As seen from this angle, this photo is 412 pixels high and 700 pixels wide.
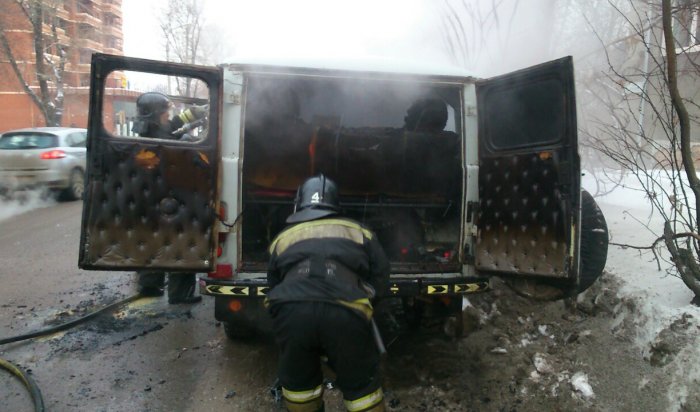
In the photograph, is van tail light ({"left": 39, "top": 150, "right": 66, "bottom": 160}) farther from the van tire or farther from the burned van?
the van tire

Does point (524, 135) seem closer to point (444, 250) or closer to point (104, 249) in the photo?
point (444, 250)

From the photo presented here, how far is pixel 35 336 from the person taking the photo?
4.23m

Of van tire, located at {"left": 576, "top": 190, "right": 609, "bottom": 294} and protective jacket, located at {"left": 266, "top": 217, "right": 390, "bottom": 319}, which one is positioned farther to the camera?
van tire, located at {"left": 576, "top": 190, "right": 609, "bottom": 294}

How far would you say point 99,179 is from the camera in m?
3.30

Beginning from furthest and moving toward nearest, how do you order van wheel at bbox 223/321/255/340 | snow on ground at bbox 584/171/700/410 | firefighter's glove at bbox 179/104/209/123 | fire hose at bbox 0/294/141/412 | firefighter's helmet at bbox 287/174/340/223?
firefighter's glove at bbox 179/104/209/123
van wheel at bbox 223/321/255/340
fire hose at bbox 0/294/141/412
snow on ground at bbox 584/171/700/410
firefighter's helmet at bbox 287/174/340/223

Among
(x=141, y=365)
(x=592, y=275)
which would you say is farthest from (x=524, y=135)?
(x=141, y=365)

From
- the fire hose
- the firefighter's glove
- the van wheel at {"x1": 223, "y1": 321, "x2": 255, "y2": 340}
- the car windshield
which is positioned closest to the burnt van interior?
the van wheel at {"x1": 223, "y1": 321, "x2": 255, "y2": 340}

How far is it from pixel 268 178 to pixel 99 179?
4.47 ft

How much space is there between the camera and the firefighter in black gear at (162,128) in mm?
4848

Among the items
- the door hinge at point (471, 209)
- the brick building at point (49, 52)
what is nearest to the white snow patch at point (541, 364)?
the door hinge at point (471, 209)

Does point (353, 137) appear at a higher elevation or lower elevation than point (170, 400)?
higher

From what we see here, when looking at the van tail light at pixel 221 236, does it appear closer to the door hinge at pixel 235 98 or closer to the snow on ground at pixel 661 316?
the door hinge at pixel 235 98

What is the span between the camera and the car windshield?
10.9m

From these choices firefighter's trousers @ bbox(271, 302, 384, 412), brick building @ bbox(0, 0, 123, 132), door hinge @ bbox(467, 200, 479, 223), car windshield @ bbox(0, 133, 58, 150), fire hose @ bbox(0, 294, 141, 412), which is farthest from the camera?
brick building @ bbox(0, 0, 123, 132)
